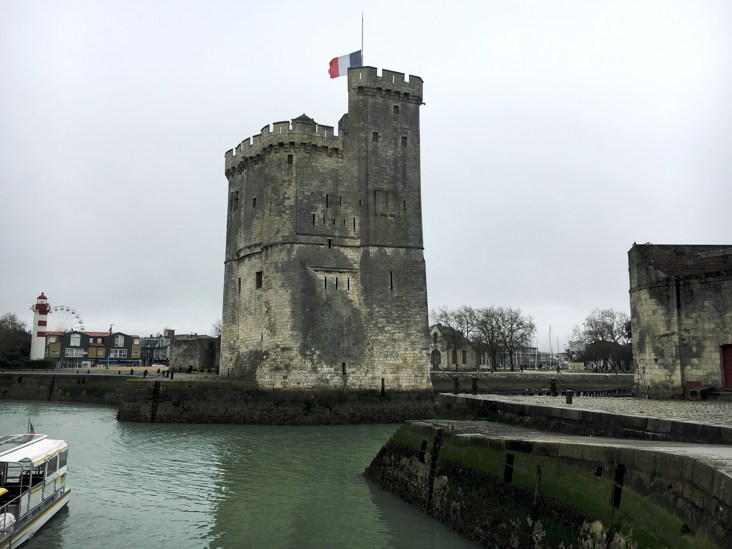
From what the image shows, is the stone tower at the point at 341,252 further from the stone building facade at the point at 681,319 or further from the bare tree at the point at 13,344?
the bare tree at the point at 13,344

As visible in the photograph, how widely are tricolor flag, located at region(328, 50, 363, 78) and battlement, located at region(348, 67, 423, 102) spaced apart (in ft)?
2.40

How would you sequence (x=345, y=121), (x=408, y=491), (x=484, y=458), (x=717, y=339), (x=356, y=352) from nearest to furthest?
(x=484, y=458) → (x=408, y=491) → (x=717, y=339) → (x=356, y=352) → (x=345, y=121)

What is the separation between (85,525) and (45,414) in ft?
74.8

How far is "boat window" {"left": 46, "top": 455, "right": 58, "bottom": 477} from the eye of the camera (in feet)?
37.9

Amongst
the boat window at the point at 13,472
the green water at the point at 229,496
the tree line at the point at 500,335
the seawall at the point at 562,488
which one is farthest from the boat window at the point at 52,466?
the tree line at the point at 500,335

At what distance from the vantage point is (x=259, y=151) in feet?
104

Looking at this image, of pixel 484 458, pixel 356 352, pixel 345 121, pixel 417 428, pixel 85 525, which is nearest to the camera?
pixel 484 458

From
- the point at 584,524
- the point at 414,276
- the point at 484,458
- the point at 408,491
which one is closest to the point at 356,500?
the point at 408,491

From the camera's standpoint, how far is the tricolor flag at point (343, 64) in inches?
1260

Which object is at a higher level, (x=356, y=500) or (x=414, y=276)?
(x=414, y=276)

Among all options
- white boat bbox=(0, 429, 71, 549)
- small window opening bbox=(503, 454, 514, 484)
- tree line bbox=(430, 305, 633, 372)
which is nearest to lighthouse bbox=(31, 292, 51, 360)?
tree line bbox=(430, 305, 633, 372)

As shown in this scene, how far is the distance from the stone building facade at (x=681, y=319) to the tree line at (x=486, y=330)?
122 ft

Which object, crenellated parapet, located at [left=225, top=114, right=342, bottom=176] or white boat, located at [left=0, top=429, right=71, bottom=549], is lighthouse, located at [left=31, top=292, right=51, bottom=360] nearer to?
crenellated parapet, located at [left=225, top=114, right=342, bottom=176]

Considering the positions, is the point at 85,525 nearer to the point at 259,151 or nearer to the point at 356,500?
the point at 356,500
